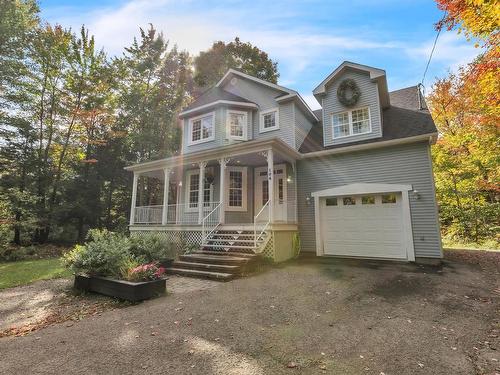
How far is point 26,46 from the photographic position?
1645 cm

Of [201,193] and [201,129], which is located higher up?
[201,129]

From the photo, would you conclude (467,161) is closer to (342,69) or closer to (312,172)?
(342,69)

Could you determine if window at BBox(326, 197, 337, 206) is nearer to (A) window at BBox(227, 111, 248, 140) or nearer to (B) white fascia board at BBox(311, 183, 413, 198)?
(B) white fascia board at BBox(311, 183, 413, 198)

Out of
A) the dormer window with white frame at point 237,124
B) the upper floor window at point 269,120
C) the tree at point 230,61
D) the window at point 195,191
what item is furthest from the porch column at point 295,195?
the tree at point 230,61

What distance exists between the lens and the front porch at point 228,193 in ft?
32.9

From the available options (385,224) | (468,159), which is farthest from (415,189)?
(468,159)

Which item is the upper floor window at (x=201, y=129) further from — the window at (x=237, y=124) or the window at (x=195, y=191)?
the window at (x=195, y=191)

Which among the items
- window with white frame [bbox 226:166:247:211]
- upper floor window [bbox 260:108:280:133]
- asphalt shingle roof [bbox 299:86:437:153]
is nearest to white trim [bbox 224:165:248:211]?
window with white frame [bbox 226:166:247:211]

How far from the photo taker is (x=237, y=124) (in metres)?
13.0

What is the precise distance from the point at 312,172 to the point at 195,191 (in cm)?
571

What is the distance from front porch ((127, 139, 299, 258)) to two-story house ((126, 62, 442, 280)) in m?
0.05

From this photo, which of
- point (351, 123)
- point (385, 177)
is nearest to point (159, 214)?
point (351, 123)

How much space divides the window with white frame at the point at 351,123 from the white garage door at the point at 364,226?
267 cm

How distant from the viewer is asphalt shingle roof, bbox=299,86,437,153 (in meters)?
9.57
